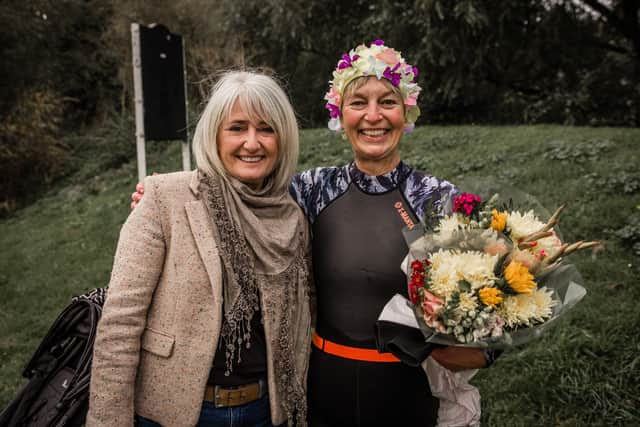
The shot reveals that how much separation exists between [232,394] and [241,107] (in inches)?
43.0

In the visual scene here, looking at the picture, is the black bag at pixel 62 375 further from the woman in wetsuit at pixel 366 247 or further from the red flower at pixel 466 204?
the red flower at pixel 466 204

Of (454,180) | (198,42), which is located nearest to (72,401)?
(454,180)

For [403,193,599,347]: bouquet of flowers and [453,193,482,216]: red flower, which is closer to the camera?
[403,193,599,347]: bouquet of flowers

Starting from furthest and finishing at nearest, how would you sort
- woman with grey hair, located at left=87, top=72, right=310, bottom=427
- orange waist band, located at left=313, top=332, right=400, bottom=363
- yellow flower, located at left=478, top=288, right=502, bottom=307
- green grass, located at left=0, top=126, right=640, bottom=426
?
green grass, located at left=0, top=126, right=640, bottom=426 → orange waist band, located at left=313, top=332, right=400, bottom=363 → woman with grey hair, located at left=87, top=72, right=310, bottom=427 → yellow flower, located at left=478, top=288, right=502, bottom=307

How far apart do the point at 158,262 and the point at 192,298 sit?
0.57 ft

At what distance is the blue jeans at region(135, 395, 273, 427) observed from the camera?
1890 millimetres

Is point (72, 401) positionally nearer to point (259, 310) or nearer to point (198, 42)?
point (259, 310)

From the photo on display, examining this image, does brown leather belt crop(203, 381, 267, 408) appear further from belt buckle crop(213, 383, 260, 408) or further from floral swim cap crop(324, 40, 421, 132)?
floral swim cap crop(324, 40, 421, 132)

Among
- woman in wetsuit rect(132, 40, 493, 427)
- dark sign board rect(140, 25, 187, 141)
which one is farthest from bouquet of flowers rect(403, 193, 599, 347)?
dark sign board rect(140, 25, 187, 141)

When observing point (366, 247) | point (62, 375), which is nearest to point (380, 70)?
point (366, 247)

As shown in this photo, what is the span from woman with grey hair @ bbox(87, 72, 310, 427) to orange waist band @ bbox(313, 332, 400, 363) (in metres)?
0.11

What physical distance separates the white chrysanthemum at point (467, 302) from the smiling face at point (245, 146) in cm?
93

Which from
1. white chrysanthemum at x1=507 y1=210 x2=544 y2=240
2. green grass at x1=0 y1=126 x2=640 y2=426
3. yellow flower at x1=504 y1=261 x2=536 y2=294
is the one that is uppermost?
white chrysanthemum at x1=507 y1=210 x2=544 y2=240

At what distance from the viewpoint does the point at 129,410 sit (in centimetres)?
177
